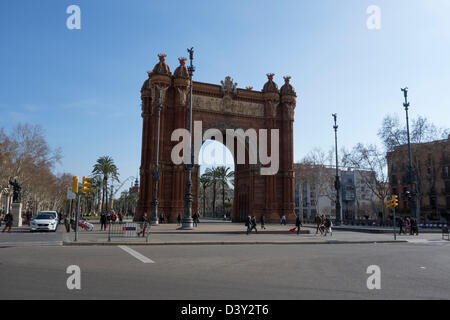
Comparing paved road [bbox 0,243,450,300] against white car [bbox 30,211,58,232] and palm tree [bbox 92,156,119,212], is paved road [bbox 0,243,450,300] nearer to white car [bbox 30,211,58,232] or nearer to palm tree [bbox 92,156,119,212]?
white car [bbox 30,211,58,232]

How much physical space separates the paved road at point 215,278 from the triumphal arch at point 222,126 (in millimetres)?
26974

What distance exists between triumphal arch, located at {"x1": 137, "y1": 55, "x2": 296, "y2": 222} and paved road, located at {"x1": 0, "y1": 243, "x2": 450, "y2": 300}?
2697cm

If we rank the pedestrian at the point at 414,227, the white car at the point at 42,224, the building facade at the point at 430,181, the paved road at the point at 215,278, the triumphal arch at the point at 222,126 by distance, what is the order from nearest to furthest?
the paved road at the point at 215,278 → the white car at the point at 42,224 → the pedestrian at the point at 414,227 → the triumphal arch at the point at 222,126 → the building facade at the point at 430,181

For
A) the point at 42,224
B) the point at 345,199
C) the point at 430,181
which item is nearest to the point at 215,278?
the point at 42,224

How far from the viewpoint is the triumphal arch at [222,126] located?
39094 mm

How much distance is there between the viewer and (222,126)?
43.0 meters

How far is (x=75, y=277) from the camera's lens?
25.4 feet

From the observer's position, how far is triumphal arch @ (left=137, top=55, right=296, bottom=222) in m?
39.1

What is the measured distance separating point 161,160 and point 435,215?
49.1 m

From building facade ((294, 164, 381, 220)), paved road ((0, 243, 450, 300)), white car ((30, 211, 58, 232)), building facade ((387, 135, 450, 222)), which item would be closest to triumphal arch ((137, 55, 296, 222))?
white car ((30, 211, 58, 232))

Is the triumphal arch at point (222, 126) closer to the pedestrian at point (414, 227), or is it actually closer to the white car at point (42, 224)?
the white car at point (42, 224)

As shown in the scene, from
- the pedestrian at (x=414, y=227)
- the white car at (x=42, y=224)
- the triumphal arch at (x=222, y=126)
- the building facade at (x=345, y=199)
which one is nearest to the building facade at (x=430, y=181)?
the triumphal arch at (x=222, y=126)

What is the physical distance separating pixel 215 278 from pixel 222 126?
35573 millimetres
